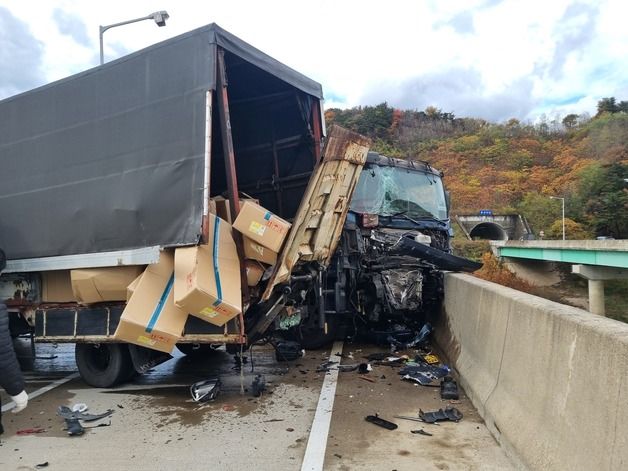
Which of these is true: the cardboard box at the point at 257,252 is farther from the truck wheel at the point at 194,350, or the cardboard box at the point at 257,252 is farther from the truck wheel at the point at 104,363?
the truck wheel at the point at 194,350

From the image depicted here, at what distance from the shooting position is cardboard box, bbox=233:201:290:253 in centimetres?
511

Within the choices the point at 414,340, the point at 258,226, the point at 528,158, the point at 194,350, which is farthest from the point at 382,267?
the point at 528,158

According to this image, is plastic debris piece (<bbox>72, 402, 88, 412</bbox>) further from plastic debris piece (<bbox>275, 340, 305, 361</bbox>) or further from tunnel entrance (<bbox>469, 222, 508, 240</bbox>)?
tunnel entrance (<bbox>469, 222, 508, 240</bbox>)

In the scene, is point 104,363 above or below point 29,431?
above

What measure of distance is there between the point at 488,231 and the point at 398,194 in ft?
211

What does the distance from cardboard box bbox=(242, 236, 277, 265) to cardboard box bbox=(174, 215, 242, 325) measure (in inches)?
10.3

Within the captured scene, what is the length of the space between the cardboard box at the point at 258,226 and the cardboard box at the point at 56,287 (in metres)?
2.28

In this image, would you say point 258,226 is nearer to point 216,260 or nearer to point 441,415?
point 216,260

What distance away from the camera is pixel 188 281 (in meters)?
4.57

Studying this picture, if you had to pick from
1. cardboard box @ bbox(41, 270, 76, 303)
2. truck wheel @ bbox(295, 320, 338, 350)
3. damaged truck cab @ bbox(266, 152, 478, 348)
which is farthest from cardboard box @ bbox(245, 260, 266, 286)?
truck wheel @ bbox(295, 320, 338, 350)

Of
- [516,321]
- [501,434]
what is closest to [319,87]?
[516,321]

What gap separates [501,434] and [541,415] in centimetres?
78

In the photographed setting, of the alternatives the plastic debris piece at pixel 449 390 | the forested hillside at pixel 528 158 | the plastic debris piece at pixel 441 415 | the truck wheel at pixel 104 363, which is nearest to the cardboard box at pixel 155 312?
the truck wheel at pixel 104 363

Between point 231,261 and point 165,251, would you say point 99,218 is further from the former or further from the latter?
point 231,261
